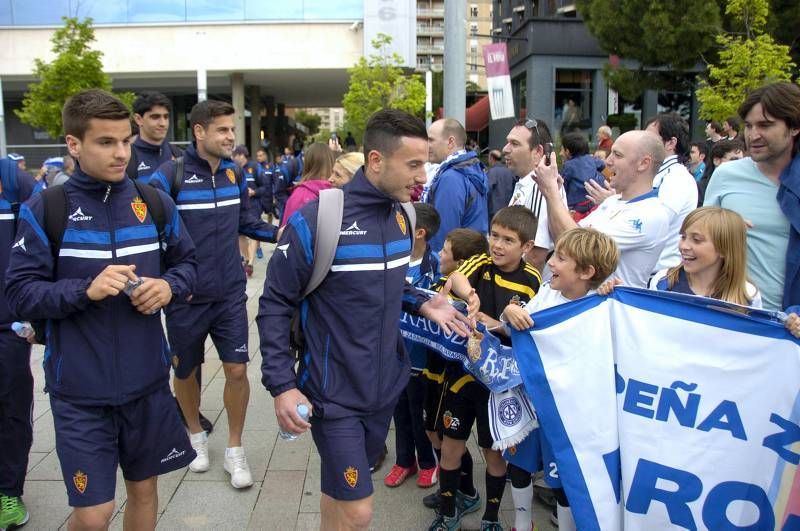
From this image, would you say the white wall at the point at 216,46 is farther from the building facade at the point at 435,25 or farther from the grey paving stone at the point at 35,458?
the building facade at the point at 435,25

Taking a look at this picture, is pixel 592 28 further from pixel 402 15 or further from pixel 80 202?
pixel 80 202

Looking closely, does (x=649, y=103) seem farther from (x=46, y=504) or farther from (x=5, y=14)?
(x=46, y=504)

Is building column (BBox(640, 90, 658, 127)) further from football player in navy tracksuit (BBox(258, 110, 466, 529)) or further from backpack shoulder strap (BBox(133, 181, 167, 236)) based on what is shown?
backpack shoulder strap (BBox(133, 181, 167, 236))

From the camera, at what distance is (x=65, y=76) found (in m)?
19.1

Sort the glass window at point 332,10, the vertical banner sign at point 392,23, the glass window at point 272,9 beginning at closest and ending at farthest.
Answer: the vertical banner sign at point 392,23 → the glass window at point 332,10 → the glass window at point 272,9

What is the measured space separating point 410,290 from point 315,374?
2.25 ft

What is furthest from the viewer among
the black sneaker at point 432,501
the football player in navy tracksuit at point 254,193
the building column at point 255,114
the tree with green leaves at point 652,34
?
the building column at point 255,114

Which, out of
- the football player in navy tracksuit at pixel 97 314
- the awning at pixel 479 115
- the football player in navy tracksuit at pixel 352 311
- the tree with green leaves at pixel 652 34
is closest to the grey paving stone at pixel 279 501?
the football player in navy tracksuit at pixel 97 314

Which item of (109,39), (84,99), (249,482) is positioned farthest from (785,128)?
(109,39)

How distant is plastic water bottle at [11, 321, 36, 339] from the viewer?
3.35 metres

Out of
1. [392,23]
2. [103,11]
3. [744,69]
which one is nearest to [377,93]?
[392,23]

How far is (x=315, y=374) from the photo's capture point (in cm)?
291

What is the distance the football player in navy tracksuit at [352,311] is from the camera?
9.25 feet

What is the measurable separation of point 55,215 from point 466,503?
2.76 meters
